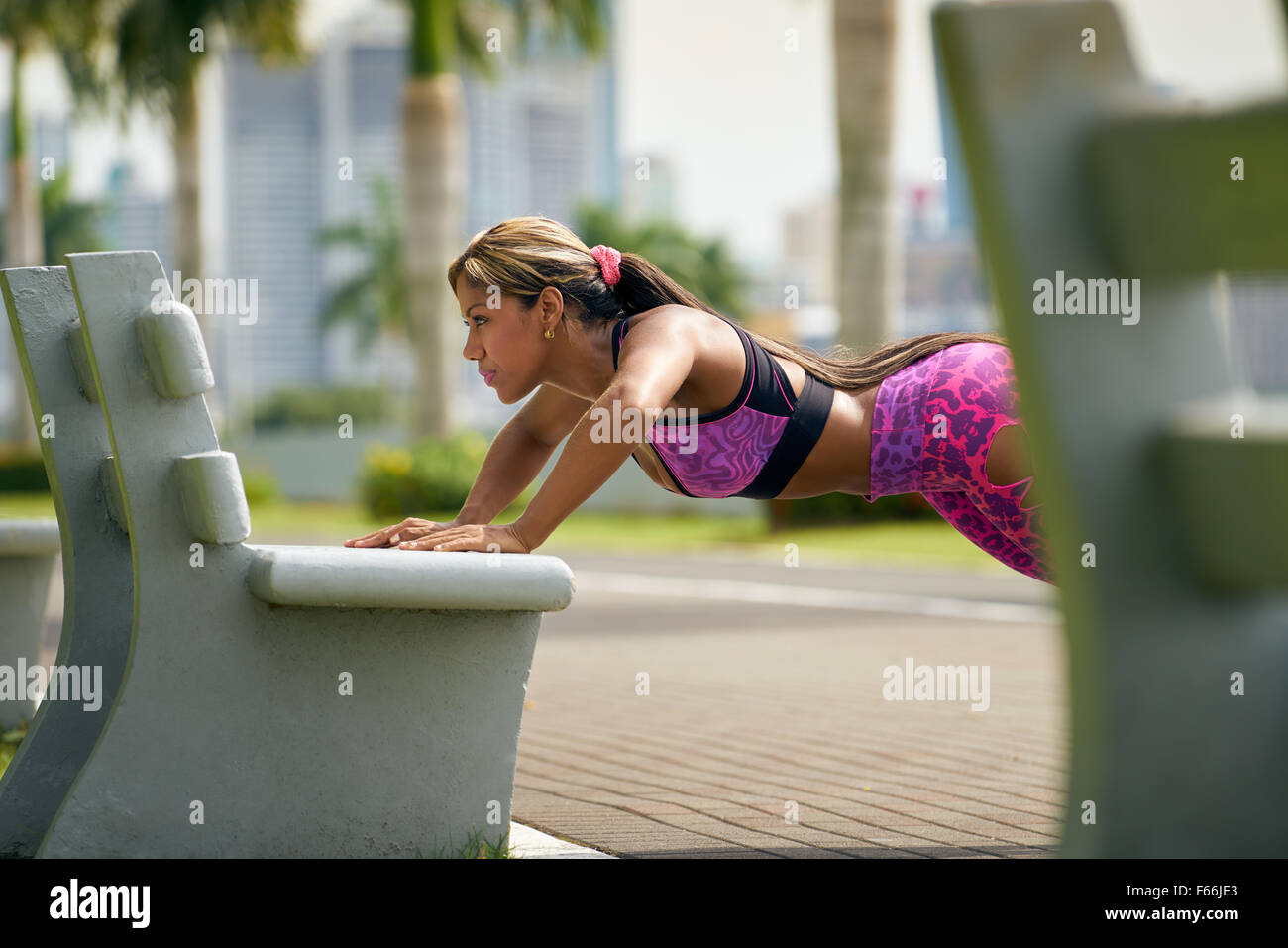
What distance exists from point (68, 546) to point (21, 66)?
114 feet

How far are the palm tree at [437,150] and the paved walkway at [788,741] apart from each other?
13.2 m

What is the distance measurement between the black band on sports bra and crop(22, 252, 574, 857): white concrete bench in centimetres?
63

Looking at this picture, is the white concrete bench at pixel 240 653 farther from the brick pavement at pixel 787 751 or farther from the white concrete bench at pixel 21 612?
the white concrete bench at pixel 21 612

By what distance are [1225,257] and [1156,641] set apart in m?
0.36

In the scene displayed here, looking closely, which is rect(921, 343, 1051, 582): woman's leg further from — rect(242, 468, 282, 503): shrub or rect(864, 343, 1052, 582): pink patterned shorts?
rect(242, 468, 282, 503): shrub

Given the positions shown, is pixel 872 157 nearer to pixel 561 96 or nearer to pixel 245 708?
pixel 245 708

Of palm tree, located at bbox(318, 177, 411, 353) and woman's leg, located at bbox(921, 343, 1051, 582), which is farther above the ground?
palm tree, located at bbox(318, 177, 411, 353)

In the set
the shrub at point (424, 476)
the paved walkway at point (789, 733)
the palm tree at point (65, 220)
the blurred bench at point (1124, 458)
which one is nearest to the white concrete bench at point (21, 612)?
the paved walkway at point (789, 733)

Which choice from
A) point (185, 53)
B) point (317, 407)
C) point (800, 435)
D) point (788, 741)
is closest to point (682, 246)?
point (317, 407)

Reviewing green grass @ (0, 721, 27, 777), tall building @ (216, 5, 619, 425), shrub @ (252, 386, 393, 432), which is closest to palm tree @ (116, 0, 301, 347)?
green grass @ (0, 721, 27, 777)

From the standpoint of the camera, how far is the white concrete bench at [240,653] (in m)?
2.93

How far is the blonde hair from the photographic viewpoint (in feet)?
11.0

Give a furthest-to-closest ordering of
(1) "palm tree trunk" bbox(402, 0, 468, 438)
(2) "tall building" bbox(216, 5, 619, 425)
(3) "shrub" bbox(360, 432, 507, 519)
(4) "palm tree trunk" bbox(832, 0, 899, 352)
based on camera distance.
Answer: (2) "tall building" bbox(216, 5, 619, 425) < (3) "shrub" bbox(360, 432, 507, 519) < (1) "palm tree trunk" bbox(402, 0, 468, 438) < (4) "palm tree trunk" bbox(832, 0, 899, 352)

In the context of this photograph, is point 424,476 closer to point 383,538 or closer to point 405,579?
point 383,538
